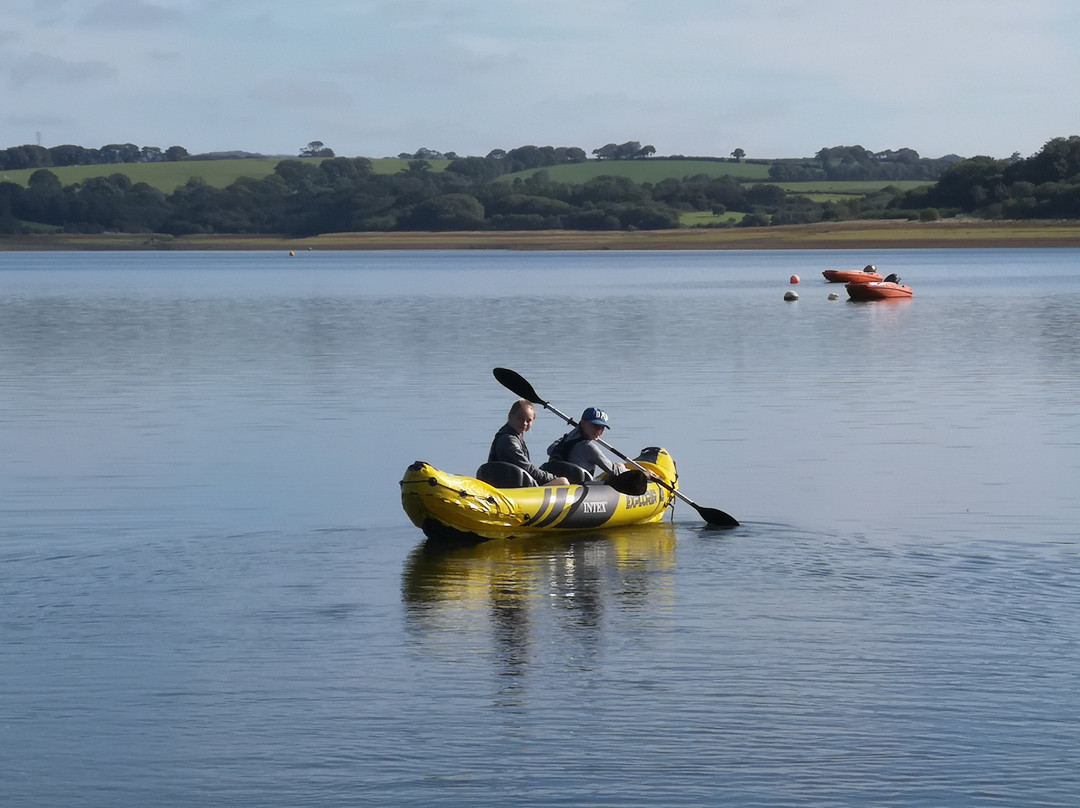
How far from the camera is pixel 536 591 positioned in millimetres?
16047

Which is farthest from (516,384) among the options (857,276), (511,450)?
(857,276)

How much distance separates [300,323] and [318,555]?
4273cm

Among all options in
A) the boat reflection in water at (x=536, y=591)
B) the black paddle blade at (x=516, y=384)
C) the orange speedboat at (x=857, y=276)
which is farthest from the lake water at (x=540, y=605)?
the orange speedboat at (x=857, y=276)

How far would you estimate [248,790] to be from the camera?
33.4ft

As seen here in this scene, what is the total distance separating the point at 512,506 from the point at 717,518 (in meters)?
2.51

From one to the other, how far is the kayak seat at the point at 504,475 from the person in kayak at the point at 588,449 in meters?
1.29

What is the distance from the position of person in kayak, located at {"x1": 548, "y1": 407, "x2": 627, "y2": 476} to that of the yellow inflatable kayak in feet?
0.93

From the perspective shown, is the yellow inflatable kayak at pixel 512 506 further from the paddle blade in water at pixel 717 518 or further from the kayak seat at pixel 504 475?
the paddle blade in water at pixel 717 518

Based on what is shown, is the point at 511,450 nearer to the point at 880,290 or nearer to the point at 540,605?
the point at 540,605

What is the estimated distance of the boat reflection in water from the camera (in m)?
13.9

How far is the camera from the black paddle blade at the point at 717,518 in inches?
752

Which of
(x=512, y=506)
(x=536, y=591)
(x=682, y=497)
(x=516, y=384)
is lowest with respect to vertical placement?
(x=536, y=591)

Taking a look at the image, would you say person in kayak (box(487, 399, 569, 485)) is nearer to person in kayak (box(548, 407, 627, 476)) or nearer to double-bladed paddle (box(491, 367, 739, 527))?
person in kayak (box(548, 407, 627, 476))

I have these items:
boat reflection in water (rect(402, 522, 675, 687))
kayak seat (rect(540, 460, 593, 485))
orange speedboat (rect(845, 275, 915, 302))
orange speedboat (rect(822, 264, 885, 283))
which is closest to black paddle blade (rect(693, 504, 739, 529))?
boat reflection in water (rect(402, 522, 675, 687))
